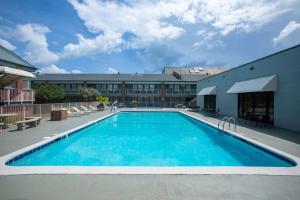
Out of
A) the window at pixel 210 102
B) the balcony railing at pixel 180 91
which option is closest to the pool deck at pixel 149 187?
the window at pixel 210 102

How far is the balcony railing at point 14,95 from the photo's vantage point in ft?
43.9

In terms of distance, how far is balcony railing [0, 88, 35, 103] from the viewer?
526 inches

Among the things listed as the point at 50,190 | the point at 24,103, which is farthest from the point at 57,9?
the point at 50,190

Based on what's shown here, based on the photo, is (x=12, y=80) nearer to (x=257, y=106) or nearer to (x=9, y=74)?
(x=9, y=74)

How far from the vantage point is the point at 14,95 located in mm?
14617

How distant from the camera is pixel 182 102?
43375mm

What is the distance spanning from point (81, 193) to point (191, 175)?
2.52m

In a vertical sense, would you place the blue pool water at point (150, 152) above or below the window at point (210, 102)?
below

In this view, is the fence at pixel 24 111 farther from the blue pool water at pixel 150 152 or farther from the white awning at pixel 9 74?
the blue pool water at pixel 150 152

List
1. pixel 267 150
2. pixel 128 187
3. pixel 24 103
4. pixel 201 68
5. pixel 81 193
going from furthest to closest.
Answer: pixel 201 68 < pixel 24 103 < pixel 267 150 < pixel 128 187 < pixel 81 193

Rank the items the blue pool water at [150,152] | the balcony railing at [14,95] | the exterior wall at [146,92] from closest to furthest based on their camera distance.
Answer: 1. the blue pool water at [150,152]
2. the balcony railing at [14,95]
3. the exterior wall at [146,92]

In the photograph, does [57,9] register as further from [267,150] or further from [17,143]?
[267,150]

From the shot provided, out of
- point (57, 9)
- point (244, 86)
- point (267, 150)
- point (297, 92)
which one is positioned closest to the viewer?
point (267, 150)

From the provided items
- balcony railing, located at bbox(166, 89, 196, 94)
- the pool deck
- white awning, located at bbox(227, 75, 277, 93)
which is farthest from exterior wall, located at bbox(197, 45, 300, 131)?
balcony railing, located at bbox(166, 89, 196, 94)
